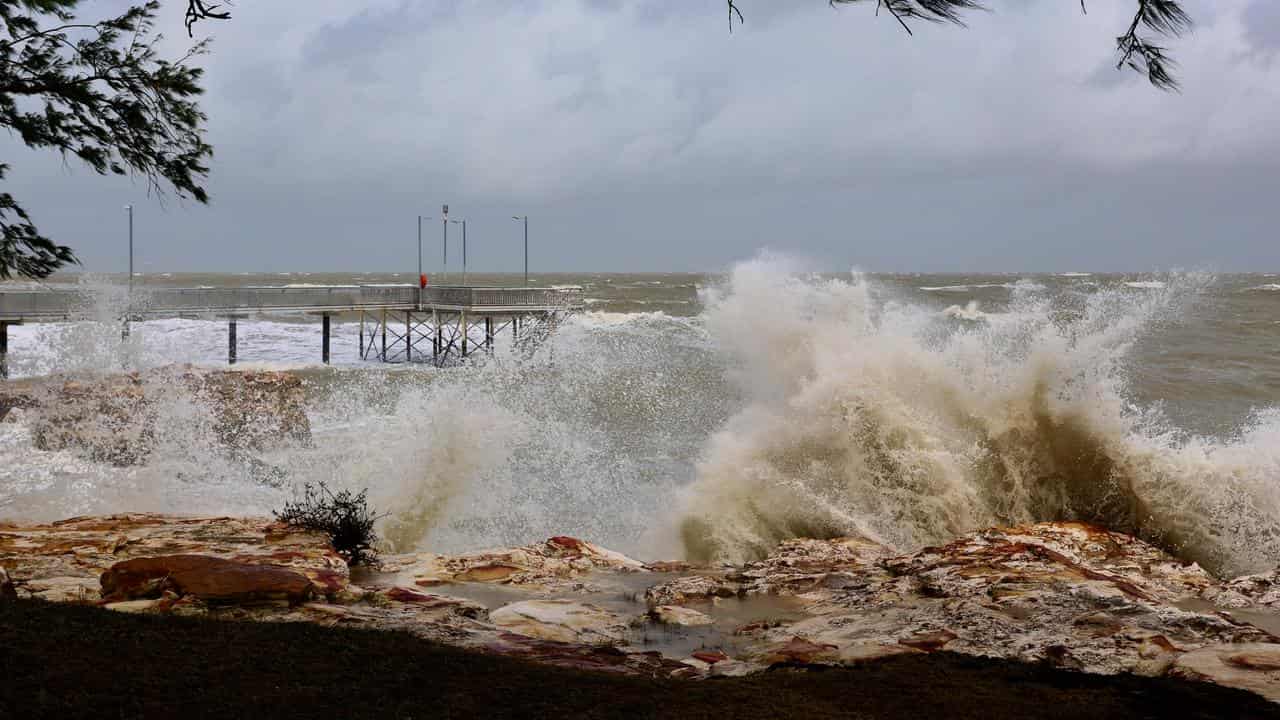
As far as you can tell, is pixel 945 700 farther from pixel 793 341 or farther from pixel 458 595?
pixel 793 341

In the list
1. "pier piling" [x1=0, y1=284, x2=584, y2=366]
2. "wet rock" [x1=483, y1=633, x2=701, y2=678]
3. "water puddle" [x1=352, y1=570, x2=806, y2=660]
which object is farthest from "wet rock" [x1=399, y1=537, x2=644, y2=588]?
"pier piling" [x1=0, y1=284, x2=584, y2=366]

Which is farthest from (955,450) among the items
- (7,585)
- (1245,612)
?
(7,585)

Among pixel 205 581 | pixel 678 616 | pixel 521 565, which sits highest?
pixel 205 581

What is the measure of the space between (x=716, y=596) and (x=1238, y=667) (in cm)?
337

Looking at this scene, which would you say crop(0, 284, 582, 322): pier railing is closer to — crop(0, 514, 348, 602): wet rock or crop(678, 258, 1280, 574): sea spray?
crop(0, 514, 348, 602): wet rock

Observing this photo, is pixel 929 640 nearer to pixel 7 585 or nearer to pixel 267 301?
pixel 7 585

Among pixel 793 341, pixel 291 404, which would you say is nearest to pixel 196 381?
pixel 291 404

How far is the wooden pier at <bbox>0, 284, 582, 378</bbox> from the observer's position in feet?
86.3

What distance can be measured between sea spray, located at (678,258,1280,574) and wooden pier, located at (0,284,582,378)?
20.4 m

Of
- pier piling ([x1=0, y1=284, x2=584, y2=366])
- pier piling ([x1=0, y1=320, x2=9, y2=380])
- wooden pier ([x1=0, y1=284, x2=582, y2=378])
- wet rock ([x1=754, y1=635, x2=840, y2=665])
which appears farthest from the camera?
wooden pier ([x1=0, y1=284, x2=582, y2=378])

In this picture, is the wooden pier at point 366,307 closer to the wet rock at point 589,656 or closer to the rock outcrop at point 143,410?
the rock outcrop at point 143,410

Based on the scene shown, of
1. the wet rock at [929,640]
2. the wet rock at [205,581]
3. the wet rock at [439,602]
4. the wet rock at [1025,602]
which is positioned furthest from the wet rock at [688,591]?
the wet rock at [205,581]

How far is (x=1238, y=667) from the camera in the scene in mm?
4383

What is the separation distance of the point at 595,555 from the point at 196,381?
13.5 m
